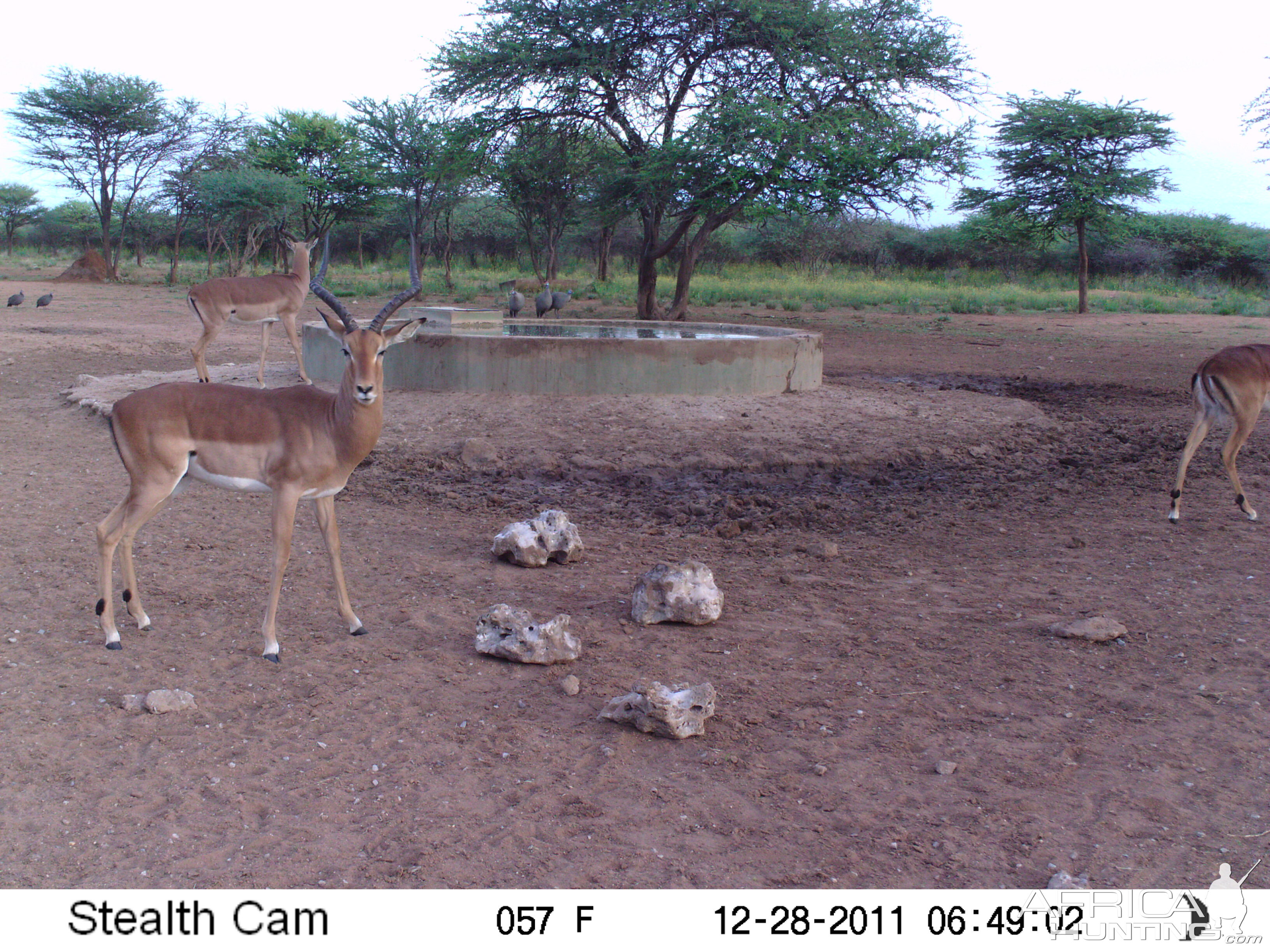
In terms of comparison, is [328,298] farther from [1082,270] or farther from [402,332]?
[1082,270]

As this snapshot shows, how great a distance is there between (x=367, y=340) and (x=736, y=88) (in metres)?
17.3

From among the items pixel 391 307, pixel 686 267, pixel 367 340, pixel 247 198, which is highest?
pixel 247 198

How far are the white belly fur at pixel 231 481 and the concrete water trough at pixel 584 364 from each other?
5.67 meters

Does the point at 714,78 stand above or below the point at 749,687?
above

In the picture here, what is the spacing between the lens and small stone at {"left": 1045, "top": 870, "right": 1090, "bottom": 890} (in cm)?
296

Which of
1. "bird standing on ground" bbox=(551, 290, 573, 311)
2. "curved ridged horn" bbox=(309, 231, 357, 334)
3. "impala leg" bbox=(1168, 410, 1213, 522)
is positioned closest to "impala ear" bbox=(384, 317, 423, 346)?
"curved ridged horn" bbox=(309, 231, 357, 334)

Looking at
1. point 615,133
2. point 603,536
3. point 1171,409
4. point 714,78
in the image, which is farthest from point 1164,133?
point 603,536

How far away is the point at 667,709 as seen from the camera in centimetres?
388

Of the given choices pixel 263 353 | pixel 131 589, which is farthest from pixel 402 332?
pixel 263 353

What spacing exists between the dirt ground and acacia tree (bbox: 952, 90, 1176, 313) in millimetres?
19579

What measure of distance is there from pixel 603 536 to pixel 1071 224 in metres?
24.4

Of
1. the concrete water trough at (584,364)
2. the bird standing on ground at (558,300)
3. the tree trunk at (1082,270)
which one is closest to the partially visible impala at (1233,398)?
the concrete water trough at (584,364)

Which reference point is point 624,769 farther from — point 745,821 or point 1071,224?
point 1071,224

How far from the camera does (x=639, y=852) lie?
316cm
